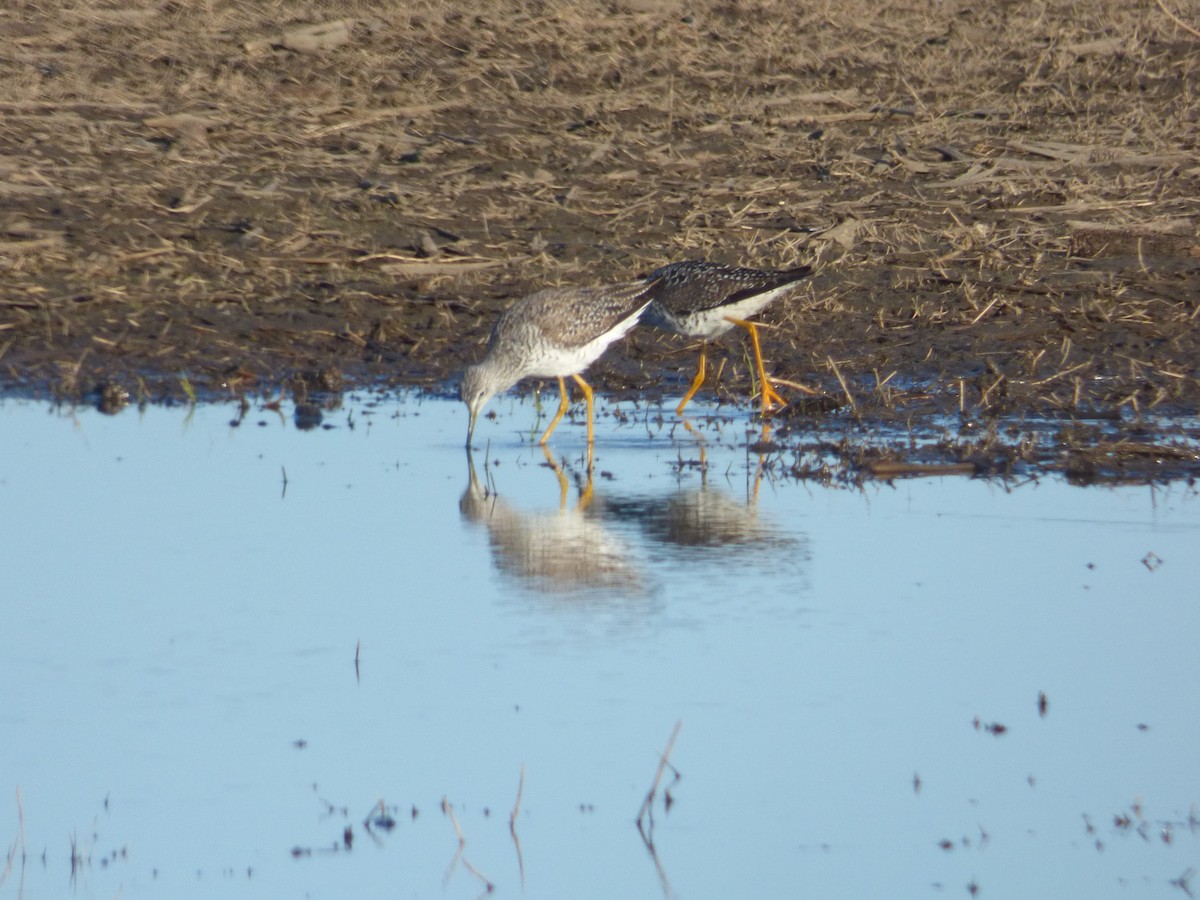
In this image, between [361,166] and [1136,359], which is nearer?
[1136,359]

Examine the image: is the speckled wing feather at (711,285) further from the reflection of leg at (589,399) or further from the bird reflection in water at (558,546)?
the bird reflection in water at (558,546)

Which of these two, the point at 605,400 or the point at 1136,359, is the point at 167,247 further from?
the point at 1136,359

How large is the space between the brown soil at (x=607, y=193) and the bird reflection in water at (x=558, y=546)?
2432 millimetres

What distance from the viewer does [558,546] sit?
25.3ft

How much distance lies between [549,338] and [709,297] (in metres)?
1.32

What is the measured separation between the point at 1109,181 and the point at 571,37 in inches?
221

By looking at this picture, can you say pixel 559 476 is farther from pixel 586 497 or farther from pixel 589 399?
pixel 589 399

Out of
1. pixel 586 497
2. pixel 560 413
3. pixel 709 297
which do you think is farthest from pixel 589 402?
pixel 586 497

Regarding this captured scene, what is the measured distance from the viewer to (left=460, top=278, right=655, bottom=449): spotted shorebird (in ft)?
32.4

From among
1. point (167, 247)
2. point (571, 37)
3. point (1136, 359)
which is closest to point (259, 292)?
point (167, 247)

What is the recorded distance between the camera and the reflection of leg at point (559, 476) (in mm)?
8594

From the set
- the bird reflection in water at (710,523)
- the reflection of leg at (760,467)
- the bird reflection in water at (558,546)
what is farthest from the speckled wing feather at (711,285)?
the bird reflection in water at (558,546)

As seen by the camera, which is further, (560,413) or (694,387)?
(694,387)

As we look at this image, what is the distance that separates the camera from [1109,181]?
48.1ft
